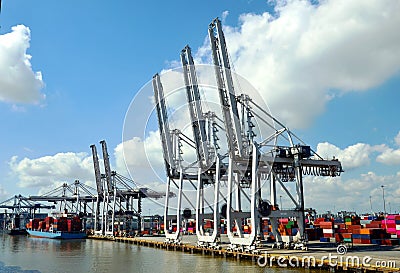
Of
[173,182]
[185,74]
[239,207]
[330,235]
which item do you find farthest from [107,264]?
[330,235]

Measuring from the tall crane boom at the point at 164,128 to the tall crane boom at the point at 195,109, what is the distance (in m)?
6.42

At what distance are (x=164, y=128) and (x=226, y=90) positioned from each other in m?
18.3

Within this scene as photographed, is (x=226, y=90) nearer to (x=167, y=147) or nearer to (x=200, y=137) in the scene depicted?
(x=200, y=137)

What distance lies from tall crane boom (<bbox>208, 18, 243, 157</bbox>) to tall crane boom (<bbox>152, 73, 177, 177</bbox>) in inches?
643

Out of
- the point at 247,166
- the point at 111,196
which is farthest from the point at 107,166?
the point at 247,166

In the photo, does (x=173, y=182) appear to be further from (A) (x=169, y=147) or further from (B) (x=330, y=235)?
(B) (x=330, y=235)

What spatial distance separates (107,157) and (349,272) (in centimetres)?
7912

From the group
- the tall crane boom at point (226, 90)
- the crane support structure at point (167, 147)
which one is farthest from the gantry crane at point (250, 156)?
the crane support structure at point (167, 147)

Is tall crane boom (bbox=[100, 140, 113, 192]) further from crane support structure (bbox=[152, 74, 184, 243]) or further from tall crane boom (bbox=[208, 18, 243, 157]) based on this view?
tall crane boom (bbox=[208, 18, 243, 157])

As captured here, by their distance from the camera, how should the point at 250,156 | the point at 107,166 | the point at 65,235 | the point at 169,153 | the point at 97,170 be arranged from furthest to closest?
the point at 97,170, the point at 107,166, the point at 65,235, the point at 169,153, the point at 250,156

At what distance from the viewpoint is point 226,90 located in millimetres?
40562

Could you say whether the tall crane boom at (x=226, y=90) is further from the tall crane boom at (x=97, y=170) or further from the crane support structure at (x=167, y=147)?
the tall crane boom at (x=97, y=170)

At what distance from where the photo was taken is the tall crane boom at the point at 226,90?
3978 cm

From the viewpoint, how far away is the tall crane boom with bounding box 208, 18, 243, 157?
Answer: 3978cm
